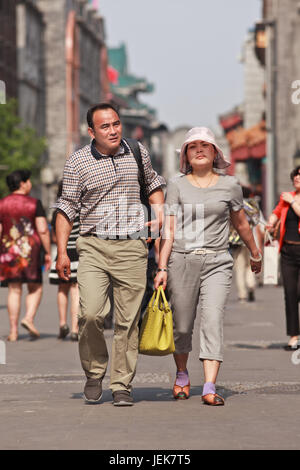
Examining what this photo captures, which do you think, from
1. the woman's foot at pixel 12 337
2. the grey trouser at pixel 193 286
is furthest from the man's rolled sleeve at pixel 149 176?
the woman's foot at pixel 12 337

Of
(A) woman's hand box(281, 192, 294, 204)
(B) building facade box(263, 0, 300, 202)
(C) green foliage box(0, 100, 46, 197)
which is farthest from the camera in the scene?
(B) building facade box(263, 0, 300, 202)

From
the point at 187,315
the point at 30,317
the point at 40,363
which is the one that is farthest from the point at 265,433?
the point at 30,317

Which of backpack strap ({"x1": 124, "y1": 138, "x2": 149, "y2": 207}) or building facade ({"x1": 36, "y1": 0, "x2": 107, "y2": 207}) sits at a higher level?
building facade ({"x1": 36, "y1": 0, "x2": 107, "y2": 207})

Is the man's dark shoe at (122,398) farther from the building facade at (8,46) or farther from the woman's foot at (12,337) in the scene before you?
the building facade at (8,46)

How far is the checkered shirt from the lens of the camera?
8633mm

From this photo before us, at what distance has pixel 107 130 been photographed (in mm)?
8656

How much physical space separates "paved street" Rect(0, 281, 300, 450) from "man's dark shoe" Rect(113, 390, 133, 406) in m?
0.05

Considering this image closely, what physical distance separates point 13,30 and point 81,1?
107 feet

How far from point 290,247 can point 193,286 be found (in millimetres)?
4233

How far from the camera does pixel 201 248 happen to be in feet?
28.8

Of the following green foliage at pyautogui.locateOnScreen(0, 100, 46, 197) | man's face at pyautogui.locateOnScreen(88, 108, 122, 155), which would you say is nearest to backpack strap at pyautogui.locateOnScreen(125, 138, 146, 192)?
man's face at pyautogui.locateOnScreen(88, 108, 122, 155)

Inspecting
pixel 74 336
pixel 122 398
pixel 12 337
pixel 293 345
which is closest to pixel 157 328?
pixel 122 398

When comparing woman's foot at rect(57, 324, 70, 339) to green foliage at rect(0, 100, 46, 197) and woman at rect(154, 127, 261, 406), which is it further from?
green foliage at rect(0, 100, 46, 197)
